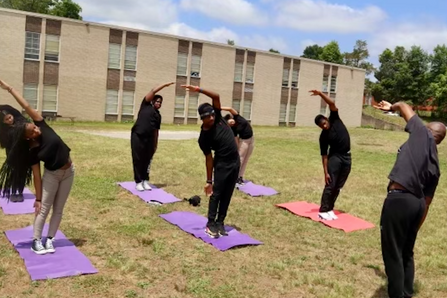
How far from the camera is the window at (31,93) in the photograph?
100 ft

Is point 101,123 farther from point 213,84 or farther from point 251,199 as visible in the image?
point 251,199

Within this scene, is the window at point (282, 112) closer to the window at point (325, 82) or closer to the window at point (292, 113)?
the window at point (292, 113)

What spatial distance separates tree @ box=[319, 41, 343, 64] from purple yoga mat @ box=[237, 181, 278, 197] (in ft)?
218

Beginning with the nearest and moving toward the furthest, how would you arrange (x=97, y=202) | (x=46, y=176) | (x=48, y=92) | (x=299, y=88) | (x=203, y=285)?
(x=203, y=285) → (x=46, y=176) → (x=97, y=202) → (x=48, y=92) → (x=299, y=88)

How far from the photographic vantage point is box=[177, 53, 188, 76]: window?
36.8 metres

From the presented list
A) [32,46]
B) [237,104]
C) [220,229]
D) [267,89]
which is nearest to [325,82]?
[267,89]

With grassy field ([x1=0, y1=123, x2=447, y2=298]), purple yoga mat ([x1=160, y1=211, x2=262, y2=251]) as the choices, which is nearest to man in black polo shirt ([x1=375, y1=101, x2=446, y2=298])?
grassy field ([x1=0, y1=123, x2=447, y2=298])

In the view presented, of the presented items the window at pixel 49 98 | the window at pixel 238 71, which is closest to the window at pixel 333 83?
the window at pixel 238 71

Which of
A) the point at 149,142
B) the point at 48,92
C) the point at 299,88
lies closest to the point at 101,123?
the point at 48,92

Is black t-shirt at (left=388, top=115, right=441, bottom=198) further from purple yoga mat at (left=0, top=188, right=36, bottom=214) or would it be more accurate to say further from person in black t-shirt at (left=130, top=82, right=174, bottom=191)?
purple yoga mat at (left=0, top=188, right=36, bottom=214)

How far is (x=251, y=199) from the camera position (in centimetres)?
980

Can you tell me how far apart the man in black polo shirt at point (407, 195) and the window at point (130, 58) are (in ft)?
104

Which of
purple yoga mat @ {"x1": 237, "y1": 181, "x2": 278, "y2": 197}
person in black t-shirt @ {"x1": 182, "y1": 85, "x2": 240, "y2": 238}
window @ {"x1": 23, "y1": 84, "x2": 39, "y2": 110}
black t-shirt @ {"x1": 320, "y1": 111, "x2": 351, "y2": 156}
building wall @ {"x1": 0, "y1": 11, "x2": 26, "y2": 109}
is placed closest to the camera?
person in black t-shirt @ {"x1": 182, "y1": 85, "x2": 240, "y2": 238}

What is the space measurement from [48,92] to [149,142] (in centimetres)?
2474
